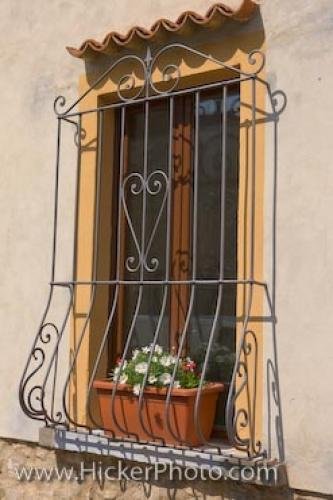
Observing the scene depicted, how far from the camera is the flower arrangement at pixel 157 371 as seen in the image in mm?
3926

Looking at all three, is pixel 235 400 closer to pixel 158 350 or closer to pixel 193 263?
pixel 158 350

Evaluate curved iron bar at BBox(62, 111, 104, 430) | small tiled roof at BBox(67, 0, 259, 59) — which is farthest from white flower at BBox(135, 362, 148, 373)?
small tiled roof at BBox(67, 0, 259, 59)

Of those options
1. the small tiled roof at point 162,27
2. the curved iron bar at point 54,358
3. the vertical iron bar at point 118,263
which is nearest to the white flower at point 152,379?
the vertical iron bar at point 118,263

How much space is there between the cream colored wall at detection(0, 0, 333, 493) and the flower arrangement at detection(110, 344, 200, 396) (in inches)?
21.2

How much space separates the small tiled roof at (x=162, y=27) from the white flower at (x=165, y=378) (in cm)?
186

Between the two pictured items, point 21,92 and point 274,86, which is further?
point 21,92

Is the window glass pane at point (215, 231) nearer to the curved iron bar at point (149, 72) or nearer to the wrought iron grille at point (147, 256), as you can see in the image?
the wrought iron grille at point (147, 256)

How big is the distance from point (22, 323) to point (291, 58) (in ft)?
7.48

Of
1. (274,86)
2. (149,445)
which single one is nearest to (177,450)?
(149,445)

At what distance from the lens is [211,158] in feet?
14.0

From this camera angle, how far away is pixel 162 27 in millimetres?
4199

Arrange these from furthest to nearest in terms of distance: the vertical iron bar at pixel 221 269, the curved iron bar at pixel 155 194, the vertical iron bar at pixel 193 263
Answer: the curved iron bar at pixel 155 194 → the vertical iron bar at pixel 193 263 → the vertical iron bar at pixel 221 269

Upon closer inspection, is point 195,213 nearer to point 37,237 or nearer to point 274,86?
point 274,86

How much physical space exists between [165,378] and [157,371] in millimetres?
63
